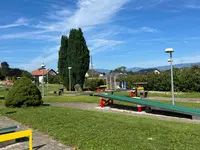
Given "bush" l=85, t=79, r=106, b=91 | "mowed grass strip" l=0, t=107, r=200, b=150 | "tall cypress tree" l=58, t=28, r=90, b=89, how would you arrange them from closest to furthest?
"mowed grass strip" l=0, t=107, r=200, b=150 → "tall cypress tree" l=58, t=28, r=90, b=89 → "bush" l=85, t=79, r=106, b=91

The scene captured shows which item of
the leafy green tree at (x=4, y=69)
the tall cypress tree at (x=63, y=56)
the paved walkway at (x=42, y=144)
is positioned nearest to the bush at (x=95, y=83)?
the tall cypress tree at (x=63, y=56)

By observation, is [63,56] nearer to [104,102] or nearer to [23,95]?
[104,102]

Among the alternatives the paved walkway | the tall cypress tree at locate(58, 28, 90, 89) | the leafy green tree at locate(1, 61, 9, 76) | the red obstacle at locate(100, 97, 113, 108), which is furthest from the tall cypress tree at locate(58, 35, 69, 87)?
the leafy green tree at locate(1, 61, 9, 76)

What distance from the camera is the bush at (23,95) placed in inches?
523

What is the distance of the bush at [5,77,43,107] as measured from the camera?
13.3 meters

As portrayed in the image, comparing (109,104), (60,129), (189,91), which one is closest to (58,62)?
(189,91)

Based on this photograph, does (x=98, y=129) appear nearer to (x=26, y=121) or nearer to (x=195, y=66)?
(x=26, y=121)

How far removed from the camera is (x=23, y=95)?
1327cm

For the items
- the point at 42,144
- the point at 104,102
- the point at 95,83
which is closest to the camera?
the point at 42,144

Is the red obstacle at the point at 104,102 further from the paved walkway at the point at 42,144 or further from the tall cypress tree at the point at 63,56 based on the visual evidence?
the tall cypress tree at the point at 63,56

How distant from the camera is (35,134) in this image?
7.10 meters

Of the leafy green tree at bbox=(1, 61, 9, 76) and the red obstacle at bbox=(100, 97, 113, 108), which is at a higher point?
the leafy green tree at bbox=(1, 61, 9, 76)

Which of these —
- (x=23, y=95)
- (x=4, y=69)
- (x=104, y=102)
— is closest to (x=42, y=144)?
(x=23, y=95)

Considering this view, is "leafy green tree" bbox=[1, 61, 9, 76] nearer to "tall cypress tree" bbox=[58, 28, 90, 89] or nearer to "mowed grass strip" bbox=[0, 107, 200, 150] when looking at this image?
"tall cypress tree" bbox=[58, 28, 90, 89]
